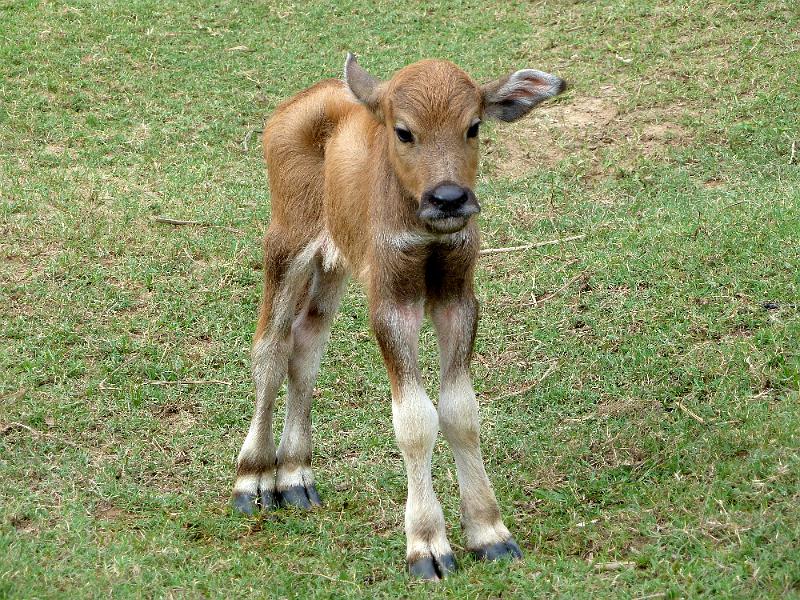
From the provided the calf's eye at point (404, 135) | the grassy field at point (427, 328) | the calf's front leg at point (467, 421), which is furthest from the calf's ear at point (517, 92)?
the grassy field at point (427, 328)

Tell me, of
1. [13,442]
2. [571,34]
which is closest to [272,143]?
[13,442]

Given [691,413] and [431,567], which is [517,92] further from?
[431,567]

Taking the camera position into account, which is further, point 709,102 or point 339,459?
point 709,102

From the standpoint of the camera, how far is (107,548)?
6305 millimetres

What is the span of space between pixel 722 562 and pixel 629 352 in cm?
282

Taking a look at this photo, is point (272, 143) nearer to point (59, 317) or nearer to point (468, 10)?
point (59, 317)

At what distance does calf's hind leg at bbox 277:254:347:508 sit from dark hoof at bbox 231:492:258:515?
8.1 inches

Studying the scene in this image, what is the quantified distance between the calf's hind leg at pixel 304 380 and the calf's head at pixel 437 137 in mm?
1447

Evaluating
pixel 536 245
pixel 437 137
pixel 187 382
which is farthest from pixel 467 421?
pixel 536 245

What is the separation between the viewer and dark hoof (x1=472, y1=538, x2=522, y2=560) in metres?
6.21

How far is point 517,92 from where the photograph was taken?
21.2 feet

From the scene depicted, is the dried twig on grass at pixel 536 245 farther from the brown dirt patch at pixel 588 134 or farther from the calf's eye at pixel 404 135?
the calf's eye at pixel 404 135

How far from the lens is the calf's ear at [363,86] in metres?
6.55

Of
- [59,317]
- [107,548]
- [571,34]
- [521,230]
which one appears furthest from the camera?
[571,34]
